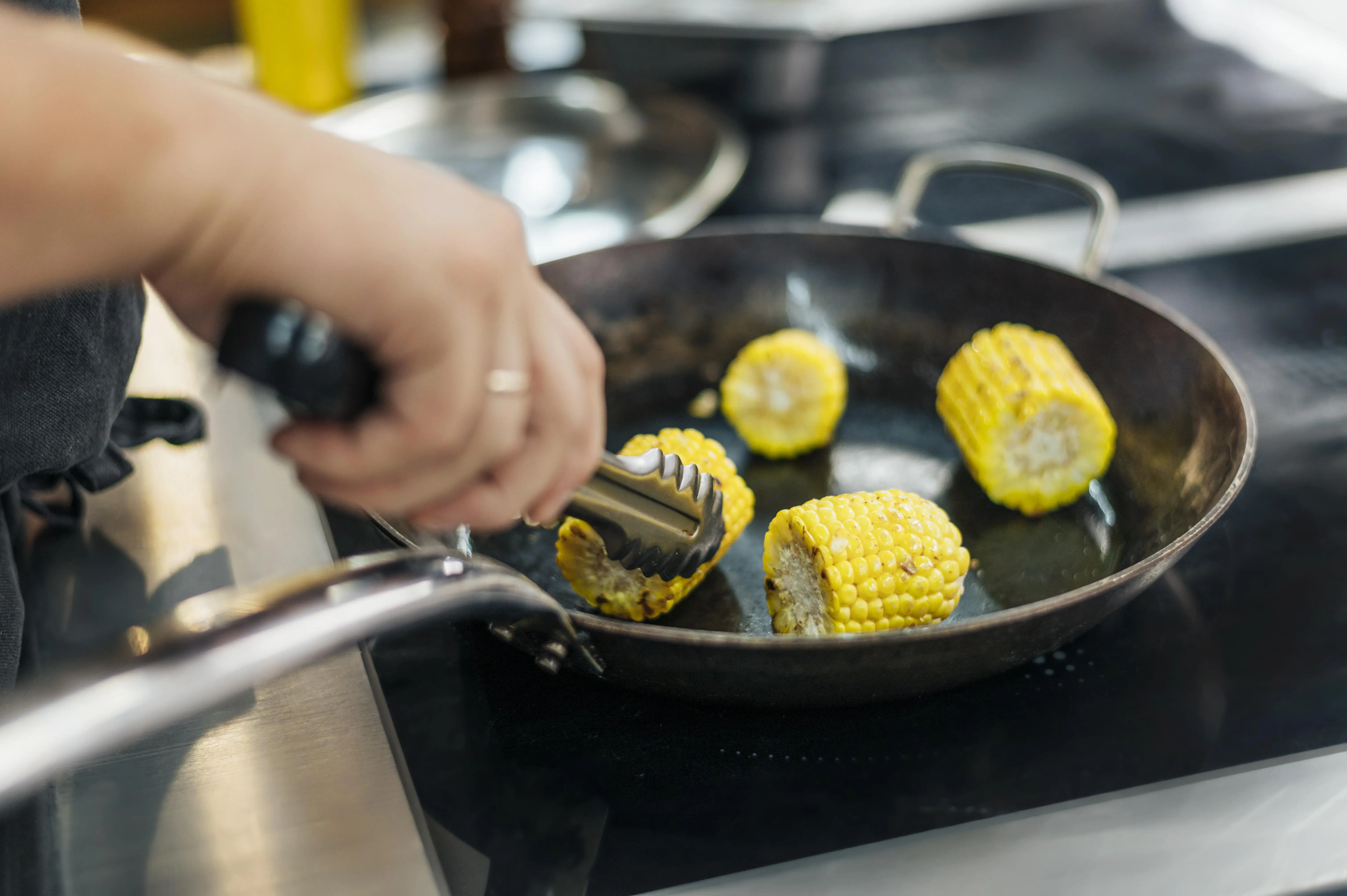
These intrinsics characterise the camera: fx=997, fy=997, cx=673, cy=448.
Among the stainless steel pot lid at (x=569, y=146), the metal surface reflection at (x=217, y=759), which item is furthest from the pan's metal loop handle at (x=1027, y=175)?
the metal surface reflection at (x=217, y=759)

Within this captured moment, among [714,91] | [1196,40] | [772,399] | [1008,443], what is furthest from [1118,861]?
[1196,40]

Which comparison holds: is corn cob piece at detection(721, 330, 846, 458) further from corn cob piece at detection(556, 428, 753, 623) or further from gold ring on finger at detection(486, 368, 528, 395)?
gold ring on finger at detection(486, 368, 528, 395)

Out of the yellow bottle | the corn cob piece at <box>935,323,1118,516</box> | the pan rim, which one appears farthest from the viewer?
the yellow bottle

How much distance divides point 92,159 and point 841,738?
458mm

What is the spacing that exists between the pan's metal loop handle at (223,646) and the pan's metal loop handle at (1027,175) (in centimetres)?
63

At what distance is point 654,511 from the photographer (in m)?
0.57

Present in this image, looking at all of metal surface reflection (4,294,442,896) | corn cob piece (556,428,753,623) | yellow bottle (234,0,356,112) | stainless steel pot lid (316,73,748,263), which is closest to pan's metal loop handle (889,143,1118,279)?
stainless steel pot lid (316,73,748,263)

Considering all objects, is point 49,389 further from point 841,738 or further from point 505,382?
point 841,738

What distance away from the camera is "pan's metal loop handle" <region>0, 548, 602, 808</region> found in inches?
11.4

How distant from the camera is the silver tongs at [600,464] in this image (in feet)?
1.10

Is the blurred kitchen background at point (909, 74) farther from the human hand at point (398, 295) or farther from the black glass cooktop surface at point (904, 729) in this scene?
the human hand at point (398, 295)

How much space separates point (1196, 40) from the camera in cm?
155

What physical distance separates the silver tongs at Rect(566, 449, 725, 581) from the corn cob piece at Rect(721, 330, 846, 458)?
21 cm

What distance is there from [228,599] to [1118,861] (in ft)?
1.44
